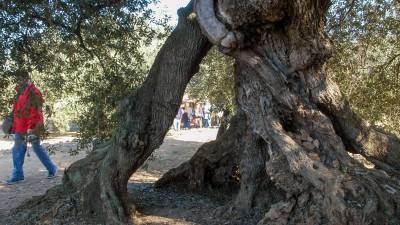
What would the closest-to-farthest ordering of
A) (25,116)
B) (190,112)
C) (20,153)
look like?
1. (25,116)
2. (20,153)
3. (190,112)

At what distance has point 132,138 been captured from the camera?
6367 mm

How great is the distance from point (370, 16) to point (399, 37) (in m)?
0.68

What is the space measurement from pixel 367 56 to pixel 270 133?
14.6 feet

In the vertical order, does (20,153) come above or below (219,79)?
below

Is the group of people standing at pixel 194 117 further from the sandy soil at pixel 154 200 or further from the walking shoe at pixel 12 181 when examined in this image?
the walking shoe at pixel 12 181

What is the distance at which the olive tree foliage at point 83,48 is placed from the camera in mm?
6965

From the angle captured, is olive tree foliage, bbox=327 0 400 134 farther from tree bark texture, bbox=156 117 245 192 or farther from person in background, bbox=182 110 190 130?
person in background, bbox=182 110 190 130

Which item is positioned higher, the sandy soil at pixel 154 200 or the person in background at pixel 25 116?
the person in background at pixel 25 116

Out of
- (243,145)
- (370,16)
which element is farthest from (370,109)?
(243,145)

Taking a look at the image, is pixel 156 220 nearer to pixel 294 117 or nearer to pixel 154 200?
pixel 154 200

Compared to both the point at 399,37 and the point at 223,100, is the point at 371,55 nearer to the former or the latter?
the point at 399,37

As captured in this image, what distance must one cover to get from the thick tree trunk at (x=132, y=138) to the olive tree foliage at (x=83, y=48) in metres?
1.06

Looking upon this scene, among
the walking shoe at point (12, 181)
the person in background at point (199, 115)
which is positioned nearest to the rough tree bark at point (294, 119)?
the walking shoe at point (12, 181)

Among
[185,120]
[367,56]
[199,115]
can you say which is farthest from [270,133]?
[199,115]
